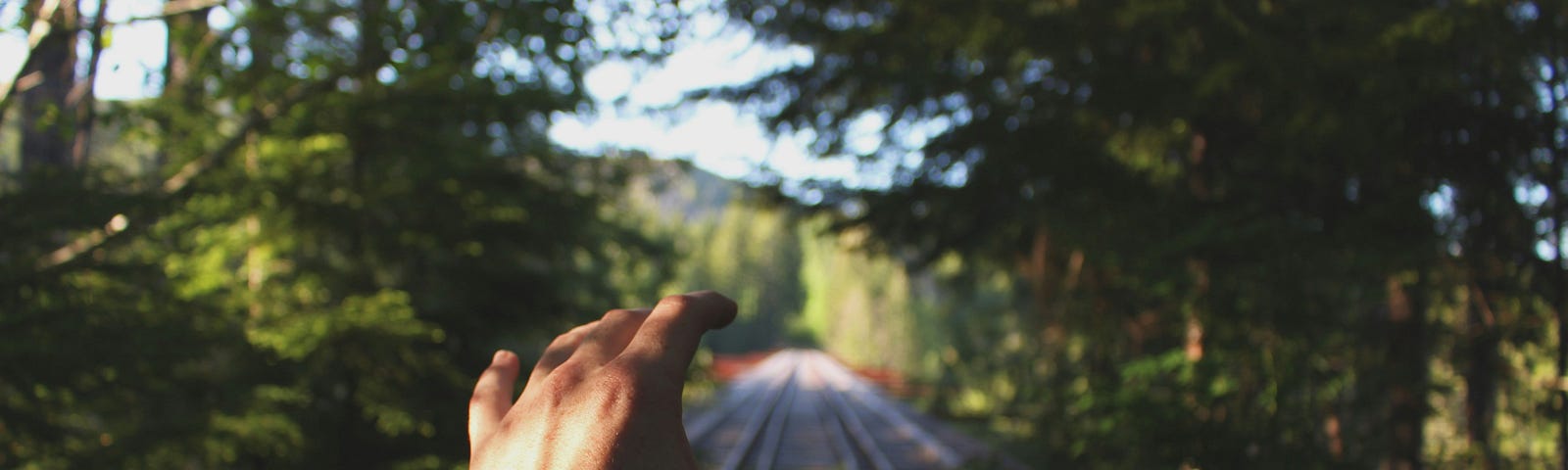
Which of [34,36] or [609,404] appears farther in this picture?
[34,36]

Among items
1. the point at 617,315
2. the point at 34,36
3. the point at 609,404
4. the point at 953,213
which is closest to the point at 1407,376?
the point at 953,213

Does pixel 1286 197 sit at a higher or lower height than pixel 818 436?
higher

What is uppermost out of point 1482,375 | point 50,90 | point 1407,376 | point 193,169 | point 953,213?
point 50,90

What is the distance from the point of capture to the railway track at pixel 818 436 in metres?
15.4

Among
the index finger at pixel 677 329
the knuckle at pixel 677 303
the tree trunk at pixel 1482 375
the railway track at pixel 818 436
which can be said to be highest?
the knuckle at pixel 677 303

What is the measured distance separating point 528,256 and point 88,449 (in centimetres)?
375

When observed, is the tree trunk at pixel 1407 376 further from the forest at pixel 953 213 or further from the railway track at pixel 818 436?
the railway track at pixel 818 436

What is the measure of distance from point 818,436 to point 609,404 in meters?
20.0

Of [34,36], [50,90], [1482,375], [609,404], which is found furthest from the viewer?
[50,90]

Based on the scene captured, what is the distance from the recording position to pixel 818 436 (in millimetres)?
20250

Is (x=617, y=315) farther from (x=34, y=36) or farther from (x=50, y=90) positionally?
(x=50, y=90)

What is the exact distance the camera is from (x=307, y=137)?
5043 millimetres

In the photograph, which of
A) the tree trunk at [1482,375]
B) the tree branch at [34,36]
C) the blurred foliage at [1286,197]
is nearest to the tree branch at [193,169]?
the tree branch at [34,36]

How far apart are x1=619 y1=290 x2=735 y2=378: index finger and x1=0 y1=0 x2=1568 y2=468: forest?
11.2 feet
